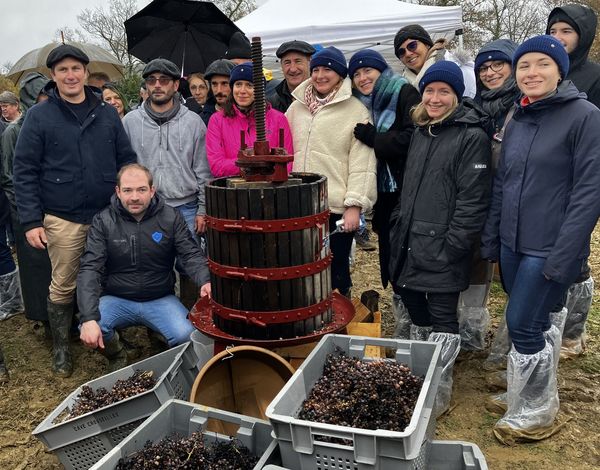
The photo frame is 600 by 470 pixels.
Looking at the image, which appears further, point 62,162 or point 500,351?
point 500,351

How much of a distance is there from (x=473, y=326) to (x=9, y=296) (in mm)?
4645

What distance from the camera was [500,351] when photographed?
14.1 ft

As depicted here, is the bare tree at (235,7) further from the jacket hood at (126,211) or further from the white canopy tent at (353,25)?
the jacket hood at (126,211)

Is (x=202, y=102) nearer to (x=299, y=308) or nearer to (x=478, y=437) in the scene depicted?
(x=299, y=308)

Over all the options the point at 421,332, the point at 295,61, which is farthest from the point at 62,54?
the point at 421,332

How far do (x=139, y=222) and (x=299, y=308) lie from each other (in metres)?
1.56

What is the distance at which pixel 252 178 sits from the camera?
3.24m

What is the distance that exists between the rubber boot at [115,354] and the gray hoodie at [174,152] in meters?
1.17

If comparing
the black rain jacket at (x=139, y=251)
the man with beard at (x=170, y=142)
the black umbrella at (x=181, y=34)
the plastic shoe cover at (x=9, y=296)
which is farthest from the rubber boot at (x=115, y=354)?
the black umbrella at (x=181, y=34)

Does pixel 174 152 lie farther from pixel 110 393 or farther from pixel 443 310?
pixel 443 310

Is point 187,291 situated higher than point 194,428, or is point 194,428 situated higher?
point 194,428

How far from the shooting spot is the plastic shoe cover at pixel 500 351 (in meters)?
4.27

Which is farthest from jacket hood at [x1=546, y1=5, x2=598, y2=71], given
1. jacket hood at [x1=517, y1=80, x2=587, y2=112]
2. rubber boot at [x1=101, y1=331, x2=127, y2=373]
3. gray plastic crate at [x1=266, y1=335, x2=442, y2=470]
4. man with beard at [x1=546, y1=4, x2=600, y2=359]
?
rubber boot at [x1=101, y1=331, x2=127, y2=373]

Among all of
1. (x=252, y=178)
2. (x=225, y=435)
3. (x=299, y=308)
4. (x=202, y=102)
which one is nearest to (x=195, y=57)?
(x=202, y=102)
